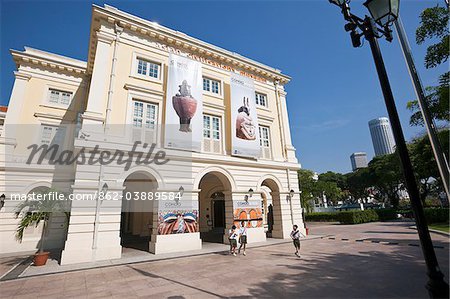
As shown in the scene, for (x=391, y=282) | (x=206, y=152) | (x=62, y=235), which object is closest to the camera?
(x=391, y=282)

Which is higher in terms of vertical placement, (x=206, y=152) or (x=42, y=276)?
(x=206, y=152)

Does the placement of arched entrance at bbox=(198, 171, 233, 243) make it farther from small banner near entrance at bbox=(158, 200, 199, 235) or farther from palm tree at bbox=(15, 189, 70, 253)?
palm tree at bbox=(15, 189, 70, 253)

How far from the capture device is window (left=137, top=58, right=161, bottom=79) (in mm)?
15180

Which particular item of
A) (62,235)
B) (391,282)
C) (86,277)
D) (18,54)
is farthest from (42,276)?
(18,54)

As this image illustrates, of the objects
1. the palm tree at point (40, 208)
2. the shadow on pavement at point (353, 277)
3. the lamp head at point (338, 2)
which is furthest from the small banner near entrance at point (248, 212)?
the lamp head at point (338, 2)

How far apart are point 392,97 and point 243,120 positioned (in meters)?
13.6

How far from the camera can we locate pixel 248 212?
53.0 feet

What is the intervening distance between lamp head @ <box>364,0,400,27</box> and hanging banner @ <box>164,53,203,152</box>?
11.5 m

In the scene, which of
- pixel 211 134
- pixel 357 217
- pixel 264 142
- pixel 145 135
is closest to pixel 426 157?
pixel 357 217

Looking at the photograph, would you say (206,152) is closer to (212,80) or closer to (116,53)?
(212,80)

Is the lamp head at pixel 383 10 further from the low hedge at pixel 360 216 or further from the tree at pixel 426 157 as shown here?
the low hedge at pixel 360 216

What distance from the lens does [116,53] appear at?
14047mm

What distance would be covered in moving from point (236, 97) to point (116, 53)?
8500 millimetres

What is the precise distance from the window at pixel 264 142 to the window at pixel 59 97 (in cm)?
1649
